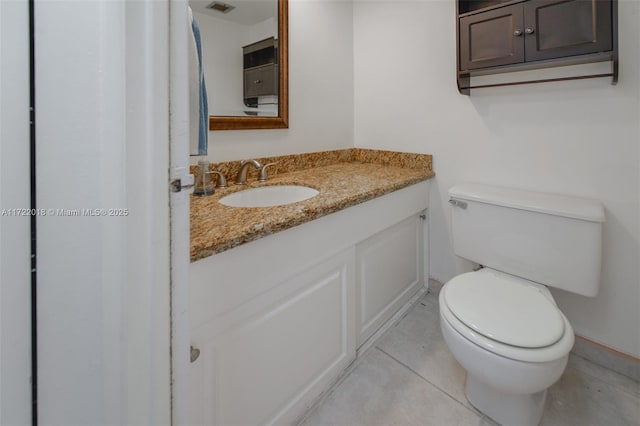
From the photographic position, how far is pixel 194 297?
0.76m

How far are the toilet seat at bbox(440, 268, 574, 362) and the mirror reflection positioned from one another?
4.00 feet

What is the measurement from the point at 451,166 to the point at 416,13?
882 mm

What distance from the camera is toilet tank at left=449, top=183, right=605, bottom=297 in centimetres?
121

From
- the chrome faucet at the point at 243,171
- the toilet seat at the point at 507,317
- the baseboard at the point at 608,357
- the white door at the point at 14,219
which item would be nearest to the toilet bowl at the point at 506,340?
the toilet seat at the point at 507,317

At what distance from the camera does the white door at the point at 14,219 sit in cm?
45

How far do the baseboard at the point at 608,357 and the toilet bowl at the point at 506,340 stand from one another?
460 mm

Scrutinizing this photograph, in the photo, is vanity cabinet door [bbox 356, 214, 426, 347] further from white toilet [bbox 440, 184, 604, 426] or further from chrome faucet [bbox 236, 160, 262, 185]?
chrome faucet [bbox 236, 160, 262, 185]

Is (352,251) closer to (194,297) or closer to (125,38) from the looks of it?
(194,297)

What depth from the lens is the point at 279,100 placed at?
5.53ft

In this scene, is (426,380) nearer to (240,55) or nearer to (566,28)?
(566,28)

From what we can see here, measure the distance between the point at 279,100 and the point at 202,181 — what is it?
0.68 metres

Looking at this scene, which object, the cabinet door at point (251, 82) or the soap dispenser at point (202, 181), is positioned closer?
the soap dispenser at point (202, 181)

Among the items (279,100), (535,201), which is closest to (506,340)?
(535,201)

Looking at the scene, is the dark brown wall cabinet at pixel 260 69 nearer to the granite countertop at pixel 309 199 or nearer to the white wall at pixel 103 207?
the granite countertop at pixel 309 199
